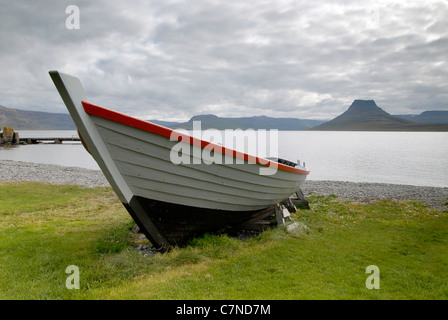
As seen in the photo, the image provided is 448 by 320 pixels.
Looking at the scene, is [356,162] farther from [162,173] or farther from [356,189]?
[162,173]

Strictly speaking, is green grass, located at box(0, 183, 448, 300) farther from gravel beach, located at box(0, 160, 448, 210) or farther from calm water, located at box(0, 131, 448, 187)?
calm water, located at box(0, 131, 448, 187)

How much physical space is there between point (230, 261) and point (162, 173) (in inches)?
81.9

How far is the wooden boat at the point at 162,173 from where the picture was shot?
4.58 metres

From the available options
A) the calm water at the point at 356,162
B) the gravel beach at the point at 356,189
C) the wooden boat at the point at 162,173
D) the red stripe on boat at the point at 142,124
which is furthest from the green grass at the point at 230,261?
the calm water at the point at 356,162

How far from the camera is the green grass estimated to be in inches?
167

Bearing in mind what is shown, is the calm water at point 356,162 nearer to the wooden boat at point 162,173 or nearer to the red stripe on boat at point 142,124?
the wooden boat at point 162,173

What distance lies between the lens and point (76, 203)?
11680mm

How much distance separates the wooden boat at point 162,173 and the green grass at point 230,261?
575mm

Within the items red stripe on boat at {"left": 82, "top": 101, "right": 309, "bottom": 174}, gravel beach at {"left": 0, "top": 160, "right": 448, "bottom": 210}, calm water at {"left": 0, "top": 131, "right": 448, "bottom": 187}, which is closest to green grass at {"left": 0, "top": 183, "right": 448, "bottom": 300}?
red stripe on boat at {"left": 82, "top": 101, "right": 309, "bottom": 174}

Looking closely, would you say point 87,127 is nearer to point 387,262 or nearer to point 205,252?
point 205,252

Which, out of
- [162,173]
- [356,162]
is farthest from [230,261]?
[356,162]

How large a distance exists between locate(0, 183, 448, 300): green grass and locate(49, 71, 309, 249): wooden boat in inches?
22.6

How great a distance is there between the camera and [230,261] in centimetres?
545
